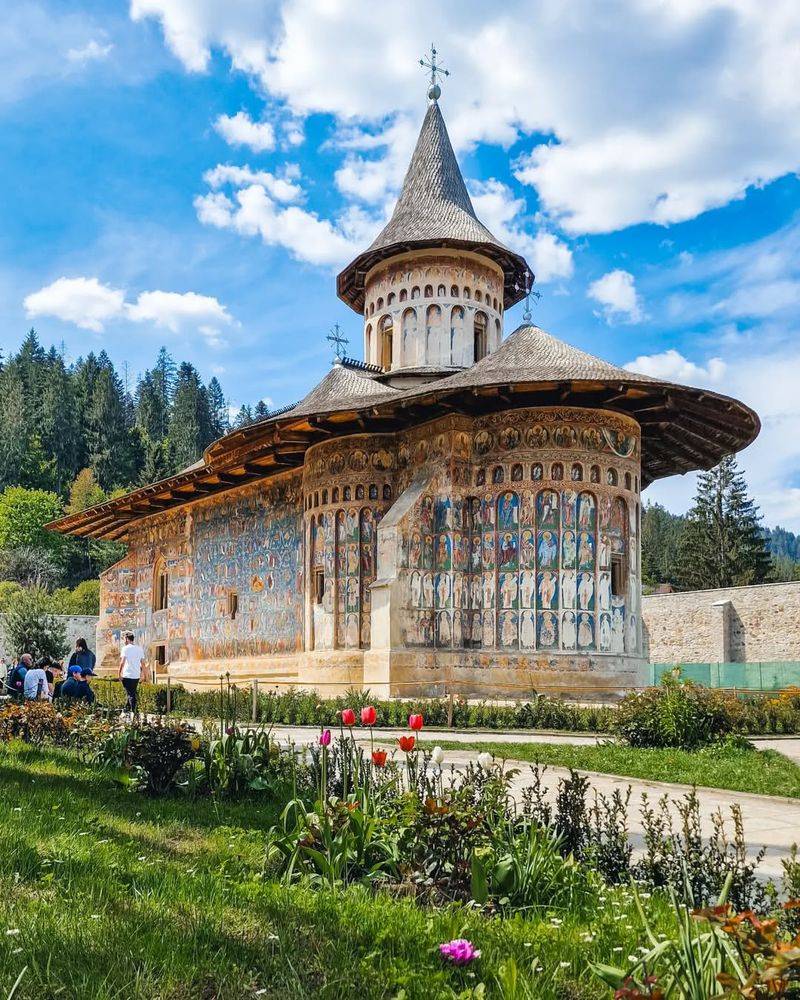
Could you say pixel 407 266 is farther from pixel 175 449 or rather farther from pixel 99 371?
pixel 99 371

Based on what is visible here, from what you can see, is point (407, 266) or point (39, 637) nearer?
point (407, 266)

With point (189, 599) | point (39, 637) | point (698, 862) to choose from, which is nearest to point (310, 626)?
point (189, 599)

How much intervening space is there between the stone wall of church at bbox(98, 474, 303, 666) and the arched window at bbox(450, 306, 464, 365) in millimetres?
5304

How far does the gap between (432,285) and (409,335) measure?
141 cm

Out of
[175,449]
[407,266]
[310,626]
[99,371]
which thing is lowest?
[310,626]

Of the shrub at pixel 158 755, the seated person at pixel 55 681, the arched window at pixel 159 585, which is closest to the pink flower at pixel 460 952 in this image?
the shrub at pixel 158 755

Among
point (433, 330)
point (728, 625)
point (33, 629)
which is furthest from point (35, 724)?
point (728, 625)

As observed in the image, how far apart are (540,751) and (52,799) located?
5580 mm

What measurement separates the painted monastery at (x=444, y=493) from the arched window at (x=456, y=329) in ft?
0.19

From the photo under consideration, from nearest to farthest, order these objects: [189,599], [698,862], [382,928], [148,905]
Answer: [382,928], [148,905], [698,862], [189,599]

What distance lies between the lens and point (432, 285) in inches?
985

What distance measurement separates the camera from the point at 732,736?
1193cm

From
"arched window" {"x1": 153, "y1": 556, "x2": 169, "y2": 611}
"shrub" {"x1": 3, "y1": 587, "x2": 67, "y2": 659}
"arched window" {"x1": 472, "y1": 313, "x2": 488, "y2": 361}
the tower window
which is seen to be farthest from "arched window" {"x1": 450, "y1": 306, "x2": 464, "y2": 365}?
"shrub" {"x1": 3, "y1": 587, "x2": 67, "y2": 659}

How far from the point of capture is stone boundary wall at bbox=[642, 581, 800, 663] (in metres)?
34.2
